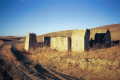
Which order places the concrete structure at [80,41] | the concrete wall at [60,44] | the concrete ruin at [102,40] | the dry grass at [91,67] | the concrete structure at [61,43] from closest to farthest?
the dry grass at [91,67], the concrete structure at [80,41], the concrete structure at [61,43], the concrete wall at [60,44], the concrete ruin at [102,40]

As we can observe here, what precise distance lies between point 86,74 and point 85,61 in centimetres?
179

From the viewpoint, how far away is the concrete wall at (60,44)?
59.5 feet

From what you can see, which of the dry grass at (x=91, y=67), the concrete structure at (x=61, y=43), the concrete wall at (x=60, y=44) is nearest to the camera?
the dry grass at (x=91, y=67)

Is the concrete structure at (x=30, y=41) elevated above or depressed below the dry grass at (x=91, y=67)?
above

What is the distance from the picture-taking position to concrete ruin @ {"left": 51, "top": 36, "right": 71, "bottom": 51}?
1797cm

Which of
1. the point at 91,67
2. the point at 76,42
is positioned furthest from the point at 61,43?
the point at 91,67

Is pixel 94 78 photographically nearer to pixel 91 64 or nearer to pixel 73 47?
pixel 91 64

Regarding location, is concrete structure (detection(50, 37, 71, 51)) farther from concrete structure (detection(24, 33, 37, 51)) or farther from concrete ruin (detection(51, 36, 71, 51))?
concrete structure (detection(24, 33, 37, 51))

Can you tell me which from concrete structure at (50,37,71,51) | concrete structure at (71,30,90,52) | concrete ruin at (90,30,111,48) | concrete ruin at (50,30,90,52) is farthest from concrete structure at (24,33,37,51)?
concrete ruin at (90,30,111,48)

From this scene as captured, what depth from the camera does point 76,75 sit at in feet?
36.3

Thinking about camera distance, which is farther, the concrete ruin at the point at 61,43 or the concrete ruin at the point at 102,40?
the concrete ruin at the point at 102,40

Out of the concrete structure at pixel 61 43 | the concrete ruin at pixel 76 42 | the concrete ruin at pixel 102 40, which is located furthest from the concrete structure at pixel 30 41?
the concrete ruin at pixel 102 40

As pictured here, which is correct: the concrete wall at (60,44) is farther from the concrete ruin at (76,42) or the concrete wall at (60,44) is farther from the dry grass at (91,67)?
the dry grass at (91,67)

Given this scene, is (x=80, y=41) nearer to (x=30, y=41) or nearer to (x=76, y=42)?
(x=76, y=42)
